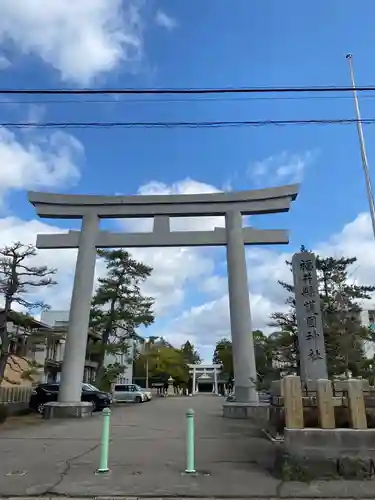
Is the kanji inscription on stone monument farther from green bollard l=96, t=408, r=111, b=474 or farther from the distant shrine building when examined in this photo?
the distant shrine building

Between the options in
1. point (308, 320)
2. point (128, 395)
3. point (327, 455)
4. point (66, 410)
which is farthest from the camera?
point (128, 395)

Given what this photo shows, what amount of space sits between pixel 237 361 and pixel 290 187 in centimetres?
725

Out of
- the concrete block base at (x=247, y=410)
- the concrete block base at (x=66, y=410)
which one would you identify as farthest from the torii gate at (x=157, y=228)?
the concrete block base at (x=247, y=410)

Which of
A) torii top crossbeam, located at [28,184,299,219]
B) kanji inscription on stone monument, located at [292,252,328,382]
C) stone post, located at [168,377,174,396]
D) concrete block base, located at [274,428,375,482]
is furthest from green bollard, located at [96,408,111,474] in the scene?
stone post, located at [168,377,174,396]

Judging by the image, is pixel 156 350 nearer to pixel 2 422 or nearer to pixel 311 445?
pixel 2 422

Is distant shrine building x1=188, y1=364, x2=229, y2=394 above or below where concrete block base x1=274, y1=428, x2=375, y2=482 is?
above

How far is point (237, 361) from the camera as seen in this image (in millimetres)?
16406

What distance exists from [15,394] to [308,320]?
17.3m

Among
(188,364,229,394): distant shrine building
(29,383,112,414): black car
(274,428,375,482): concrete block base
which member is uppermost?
(188,364,229,394): distant shrine building

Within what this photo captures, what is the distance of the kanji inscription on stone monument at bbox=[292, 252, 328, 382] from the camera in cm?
1127

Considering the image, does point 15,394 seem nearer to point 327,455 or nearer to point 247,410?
point 247,410

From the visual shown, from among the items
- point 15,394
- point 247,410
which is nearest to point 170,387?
point 15,394

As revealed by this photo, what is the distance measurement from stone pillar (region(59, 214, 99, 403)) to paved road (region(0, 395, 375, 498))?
4.80 m

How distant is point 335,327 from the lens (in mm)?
22391
